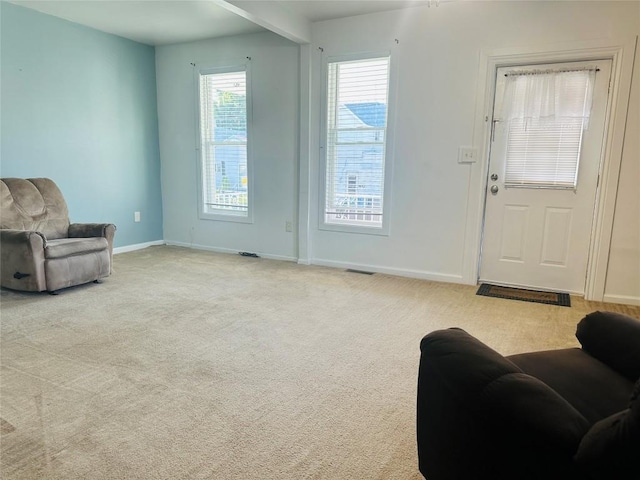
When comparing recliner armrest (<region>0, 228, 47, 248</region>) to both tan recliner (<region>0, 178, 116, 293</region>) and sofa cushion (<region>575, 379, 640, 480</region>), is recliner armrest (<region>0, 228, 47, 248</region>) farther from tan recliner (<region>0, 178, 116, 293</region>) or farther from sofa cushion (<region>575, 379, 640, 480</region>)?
sofa cushion (<region>575, 379, 640, 480</region>)

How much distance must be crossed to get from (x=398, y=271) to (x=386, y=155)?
1.21 meters

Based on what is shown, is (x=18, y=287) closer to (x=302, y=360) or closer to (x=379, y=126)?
(x=302, y=360)

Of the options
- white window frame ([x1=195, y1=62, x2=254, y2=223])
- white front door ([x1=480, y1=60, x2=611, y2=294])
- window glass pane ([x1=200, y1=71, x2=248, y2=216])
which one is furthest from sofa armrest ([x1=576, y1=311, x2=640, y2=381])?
window glass pane ([x1=200, y1=71, x2=248, y2=216])

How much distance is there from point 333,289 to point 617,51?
3.03 meters

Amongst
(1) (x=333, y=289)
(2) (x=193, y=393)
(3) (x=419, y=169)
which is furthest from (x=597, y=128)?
(2) (x=193, y=393)

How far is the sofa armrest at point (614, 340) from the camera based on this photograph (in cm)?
134

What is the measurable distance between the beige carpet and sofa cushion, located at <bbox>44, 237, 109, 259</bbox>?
0.36 meters

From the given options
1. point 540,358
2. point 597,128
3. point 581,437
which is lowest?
point 540,358

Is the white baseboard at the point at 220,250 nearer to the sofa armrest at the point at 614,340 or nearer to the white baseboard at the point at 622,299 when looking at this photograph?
the white baseboard at the point at 622,299

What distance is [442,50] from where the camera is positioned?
3781 millimetres

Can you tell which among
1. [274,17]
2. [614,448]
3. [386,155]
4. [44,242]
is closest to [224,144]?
[274,17]

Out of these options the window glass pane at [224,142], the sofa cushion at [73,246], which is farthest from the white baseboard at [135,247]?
the sofa cushion at [73,246]

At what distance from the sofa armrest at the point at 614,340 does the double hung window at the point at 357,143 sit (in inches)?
110

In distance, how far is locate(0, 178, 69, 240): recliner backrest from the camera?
3.67m
